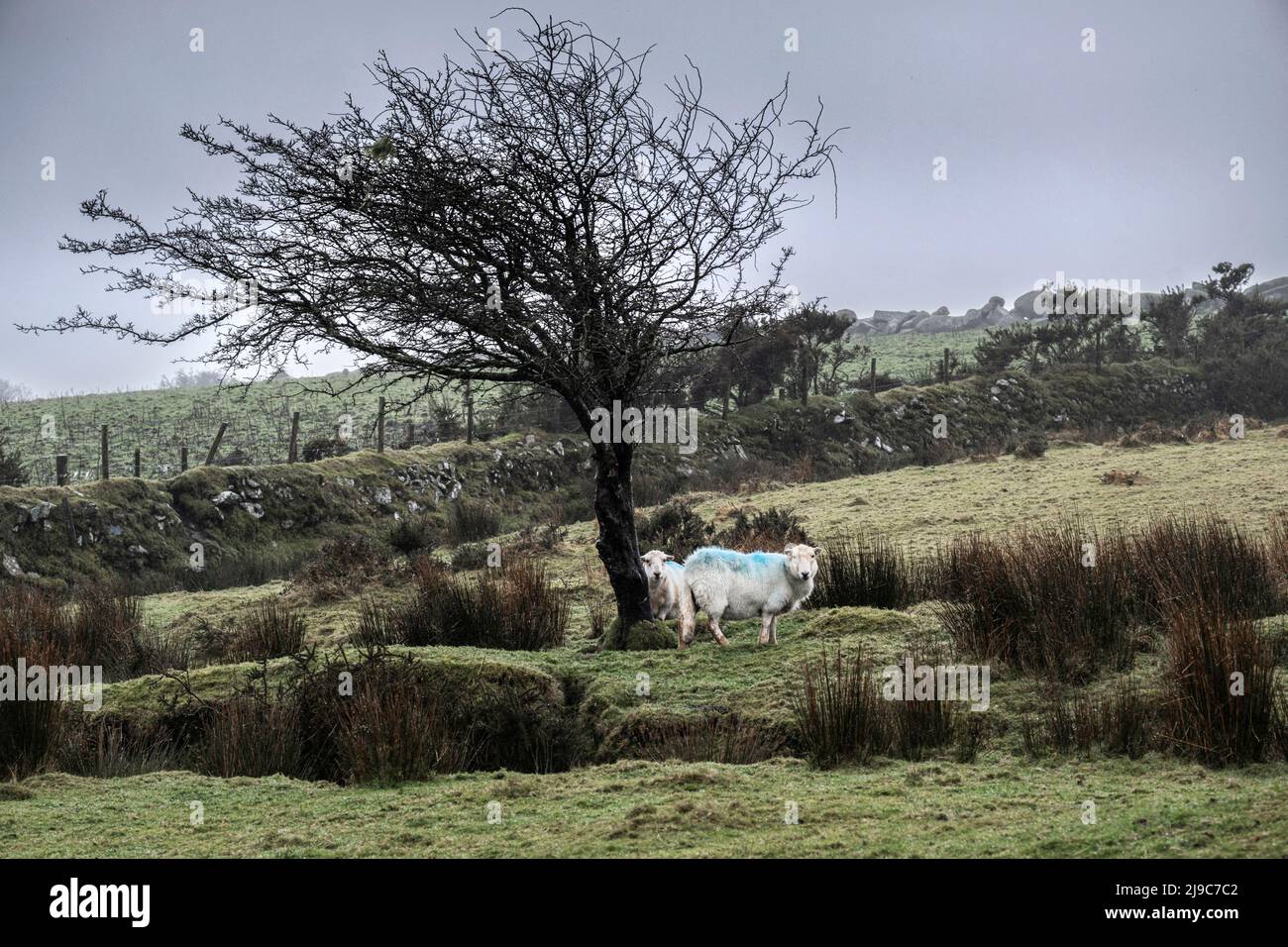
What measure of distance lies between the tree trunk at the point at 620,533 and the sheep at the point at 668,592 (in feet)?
0.39

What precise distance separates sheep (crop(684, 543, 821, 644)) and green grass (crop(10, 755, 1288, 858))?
2.66 m

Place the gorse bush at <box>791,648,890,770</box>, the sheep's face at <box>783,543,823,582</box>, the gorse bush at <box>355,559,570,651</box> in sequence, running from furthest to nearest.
Answer: the gorse bush at <box>355,559,570,651</box>
the sheep's face at <box>783,543,823,582</box>
the gorse bush at <box>791,648,890,770</box>

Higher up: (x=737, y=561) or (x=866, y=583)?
(x=737, y=561)

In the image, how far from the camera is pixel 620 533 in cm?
927

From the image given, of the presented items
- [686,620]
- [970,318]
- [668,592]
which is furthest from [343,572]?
[970,318]

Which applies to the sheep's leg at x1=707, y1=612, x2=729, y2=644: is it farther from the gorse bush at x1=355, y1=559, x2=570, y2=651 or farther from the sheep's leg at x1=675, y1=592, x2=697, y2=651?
the gorse bush at x1=355, y1=559, x2=570, y2=651

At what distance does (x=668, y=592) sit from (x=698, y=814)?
4.81 meters

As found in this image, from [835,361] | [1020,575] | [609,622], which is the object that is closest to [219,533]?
[609,622]

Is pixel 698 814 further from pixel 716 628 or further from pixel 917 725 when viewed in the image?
pixel 716 628

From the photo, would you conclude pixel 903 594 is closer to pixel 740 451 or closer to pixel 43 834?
pixel 43 834

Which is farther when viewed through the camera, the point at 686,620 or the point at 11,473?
the point at 11,473

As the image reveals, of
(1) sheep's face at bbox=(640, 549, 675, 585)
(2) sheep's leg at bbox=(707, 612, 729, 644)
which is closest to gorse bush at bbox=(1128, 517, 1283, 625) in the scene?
(2) sheep's leg at bbox=(707, 612, 729, 644)

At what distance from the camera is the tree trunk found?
363 inches

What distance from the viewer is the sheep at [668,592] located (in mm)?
8656
